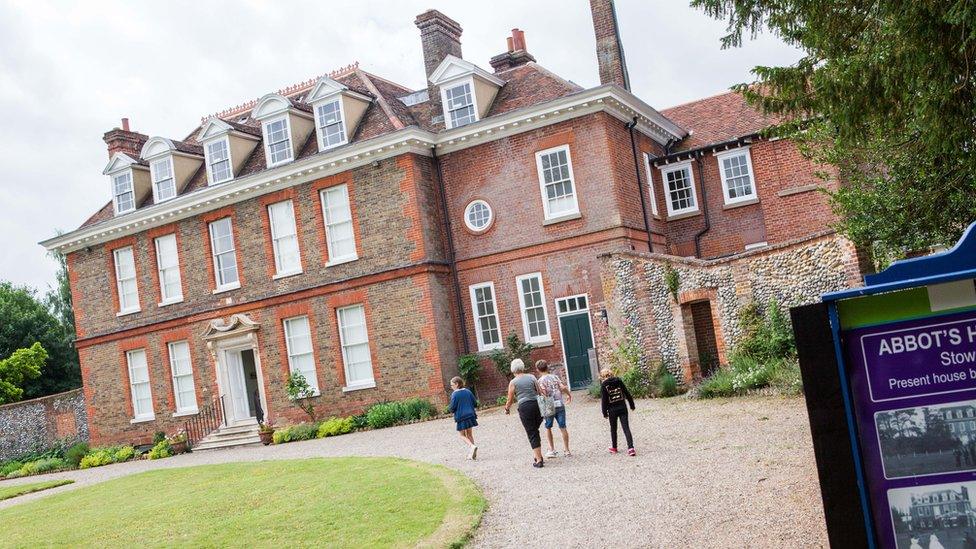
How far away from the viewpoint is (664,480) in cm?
1084

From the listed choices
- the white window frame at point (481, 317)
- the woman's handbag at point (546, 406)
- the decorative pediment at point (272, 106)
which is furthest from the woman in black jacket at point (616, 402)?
the decorative pediment at point (272, 106)

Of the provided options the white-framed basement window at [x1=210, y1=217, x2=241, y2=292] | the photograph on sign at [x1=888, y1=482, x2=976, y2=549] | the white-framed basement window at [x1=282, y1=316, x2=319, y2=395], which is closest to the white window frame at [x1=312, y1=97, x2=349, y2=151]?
the white-framed basement window at [x1=210, y1=217, x2=241, y2=292]

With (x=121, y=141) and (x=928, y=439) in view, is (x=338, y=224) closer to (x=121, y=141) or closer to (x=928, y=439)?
(x=121, y=141)

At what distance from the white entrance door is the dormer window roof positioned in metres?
9.92

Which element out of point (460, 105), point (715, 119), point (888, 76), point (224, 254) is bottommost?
point (888, 76)

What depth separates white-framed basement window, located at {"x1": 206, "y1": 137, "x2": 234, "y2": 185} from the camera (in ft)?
89.2

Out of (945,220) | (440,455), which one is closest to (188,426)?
(440,455)

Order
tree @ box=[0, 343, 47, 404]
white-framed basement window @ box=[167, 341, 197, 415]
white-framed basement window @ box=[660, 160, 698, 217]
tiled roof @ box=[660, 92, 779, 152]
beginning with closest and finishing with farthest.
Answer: white-framed basement window @ box=[660, 160, 698, 217], tiled roof @ box=[660, 92, 779, 152], white-framed basement window @ box=[167, 341, 197, 415], tree @ box=[0, 343, 47, 404]

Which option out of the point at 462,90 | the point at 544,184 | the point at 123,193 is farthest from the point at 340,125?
the point at 123,193

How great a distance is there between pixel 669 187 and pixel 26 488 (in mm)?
19048

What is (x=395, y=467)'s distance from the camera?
48.3 feet

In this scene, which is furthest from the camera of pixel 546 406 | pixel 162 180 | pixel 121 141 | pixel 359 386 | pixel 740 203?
pixel 121 141

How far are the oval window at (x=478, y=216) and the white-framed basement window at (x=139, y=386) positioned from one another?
12.5 m

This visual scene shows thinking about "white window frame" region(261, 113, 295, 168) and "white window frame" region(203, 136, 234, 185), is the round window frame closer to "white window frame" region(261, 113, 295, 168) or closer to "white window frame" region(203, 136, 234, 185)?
"white window frame" region(261, 113, 295, 168)
